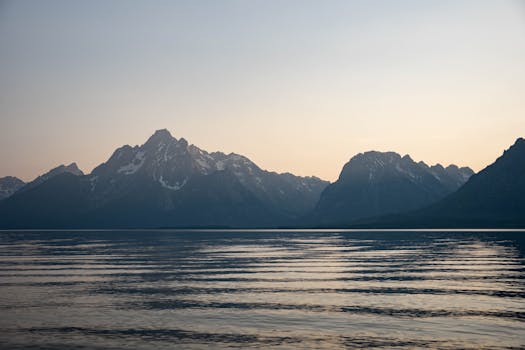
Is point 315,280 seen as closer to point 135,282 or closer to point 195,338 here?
point 135,282

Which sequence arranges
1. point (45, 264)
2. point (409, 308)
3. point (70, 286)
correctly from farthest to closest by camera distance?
point (45, 264), point (70, 286), point (409, 308)

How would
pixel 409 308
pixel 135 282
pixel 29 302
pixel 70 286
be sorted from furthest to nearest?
pixel 135 282 → pixel 70 286 → pixel 29 302 → pixel 409 308

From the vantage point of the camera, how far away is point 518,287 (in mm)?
72250

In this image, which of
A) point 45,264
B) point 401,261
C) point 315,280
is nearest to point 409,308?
point 315,280

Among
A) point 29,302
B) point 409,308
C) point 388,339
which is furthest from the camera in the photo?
point 29,302

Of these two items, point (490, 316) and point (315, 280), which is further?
point (315, 280)

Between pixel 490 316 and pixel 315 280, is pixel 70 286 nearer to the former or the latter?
pixel 315 280

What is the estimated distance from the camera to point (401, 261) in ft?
389

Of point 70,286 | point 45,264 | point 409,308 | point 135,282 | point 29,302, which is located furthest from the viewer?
point 45,264

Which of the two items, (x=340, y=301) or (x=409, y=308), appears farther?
(x=340, y=301)

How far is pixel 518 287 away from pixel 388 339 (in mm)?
35077

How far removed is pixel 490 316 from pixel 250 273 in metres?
48.0

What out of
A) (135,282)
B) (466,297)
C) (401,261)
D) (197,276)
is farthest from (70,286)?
(401,261)

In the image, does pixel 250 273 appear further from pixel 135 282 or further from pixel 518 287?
pixel 518 287
